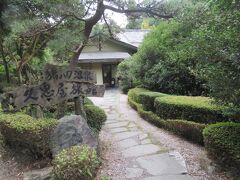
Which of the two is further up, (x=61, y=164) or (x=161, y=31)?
(x=161, y=31)

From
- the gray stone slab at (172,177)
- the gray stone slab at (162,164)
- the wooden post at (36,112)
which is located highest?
the wooden post at (36,112)

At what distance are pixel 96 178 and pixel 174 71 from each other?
6412 mm

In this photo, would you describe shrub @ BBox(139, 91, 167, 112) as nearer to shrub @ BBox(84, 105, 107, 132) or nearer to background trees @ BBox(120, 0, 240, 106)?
shrub @ BBox(84, 105, 107, 132)

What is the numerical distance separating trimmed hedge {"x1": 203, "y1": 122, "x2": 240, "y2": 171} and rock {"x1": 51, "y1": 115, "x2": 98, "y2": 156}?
2.19m

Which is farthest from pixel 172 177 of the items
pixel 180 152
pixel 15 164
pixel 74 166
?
pixel 15 164

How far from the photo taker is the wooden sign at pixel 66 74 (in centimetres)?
556

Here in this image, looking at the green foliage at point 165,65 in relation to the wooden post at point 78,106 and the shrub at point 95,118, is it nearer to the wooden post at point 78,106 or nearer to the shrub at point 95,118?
the shrub at point 95,118

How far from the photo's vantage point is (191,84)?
397 inches

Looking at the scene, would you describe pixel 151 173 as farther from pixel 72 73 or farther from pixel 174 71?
pixel 174 71

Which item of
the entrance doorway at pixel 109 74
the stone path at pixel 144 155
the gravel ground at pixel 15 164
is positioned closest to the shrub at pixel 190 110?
the stone path at pixel 144 155

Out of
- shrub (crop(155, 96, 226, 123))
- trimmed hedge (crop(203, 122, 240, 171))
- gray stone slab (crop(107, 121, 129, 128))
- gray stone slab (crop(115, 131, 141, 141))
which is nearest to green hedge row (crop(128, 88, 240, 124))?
shrub (crop(155, 96, 226, 123))

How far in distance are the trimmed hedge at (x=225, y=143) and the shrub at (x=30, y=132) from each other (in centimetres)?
282

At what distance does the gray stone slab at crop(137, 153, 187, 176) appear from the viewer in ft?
16.0

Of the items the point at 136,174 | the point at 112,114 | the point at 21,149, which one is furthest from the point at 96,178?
the point at 112,114
